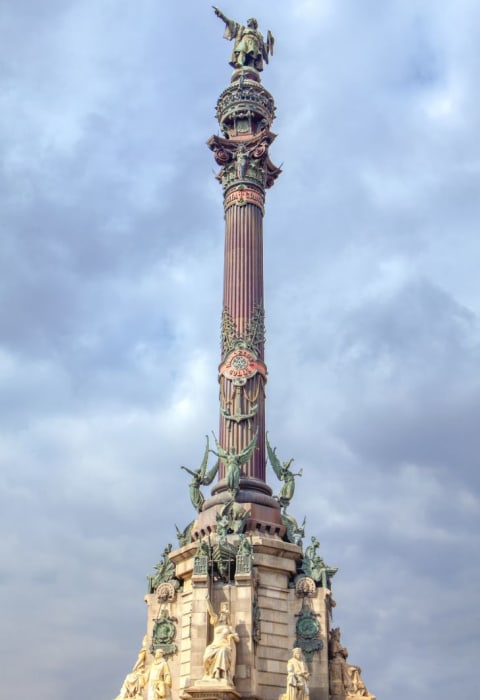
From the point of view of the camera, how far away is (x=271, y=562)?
39625 mm

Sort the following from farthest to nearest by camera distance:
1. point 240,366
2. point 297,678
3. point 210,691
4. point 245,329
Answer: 1. point 245,329
2. point 240,366
3. point 297,678
4. point 210,691

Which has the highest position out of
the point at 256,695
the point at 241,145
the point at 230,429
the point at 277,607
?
the point at 241,145

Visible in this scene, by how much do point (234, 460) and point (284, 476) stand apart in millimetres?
3154

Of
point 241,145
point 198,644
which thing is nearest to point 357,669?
point 198,644

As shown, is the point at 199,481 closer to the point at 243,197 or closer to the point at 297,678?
the point at 297,678

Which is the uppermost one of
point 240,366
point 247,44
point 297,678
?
point 247,44

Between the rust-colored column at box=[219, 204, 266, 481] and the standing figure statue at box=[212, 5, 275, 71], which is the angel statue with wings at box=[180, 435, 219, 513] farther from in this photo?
the standing figure statue at box=[212, 5, 275, 71]

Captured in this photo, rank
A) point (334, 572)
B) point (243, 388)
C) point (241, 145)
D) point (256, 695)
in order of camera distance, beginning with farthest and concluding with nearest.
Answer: point (241, 145), point (243, 388), point (334, 572), point (256, 695)

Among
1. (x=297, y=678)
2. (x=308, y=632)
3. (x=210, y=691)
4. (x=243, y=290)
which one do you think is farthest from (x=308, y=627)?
(x=243, y=290)

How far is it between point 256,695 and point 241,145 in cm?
2841

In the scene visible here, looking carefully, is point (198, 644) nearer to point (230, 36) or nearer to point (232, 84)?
point (232, 84)

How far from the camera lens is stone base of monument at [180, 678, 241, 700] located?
34688 mm

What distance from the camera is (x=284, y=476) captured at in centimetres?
4366

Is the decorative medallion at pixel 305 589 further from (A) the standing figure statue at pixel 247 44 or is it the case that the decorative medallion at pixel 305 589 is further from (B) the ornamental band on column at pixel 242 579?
(A) the standing figure statue at pixel 247 44
